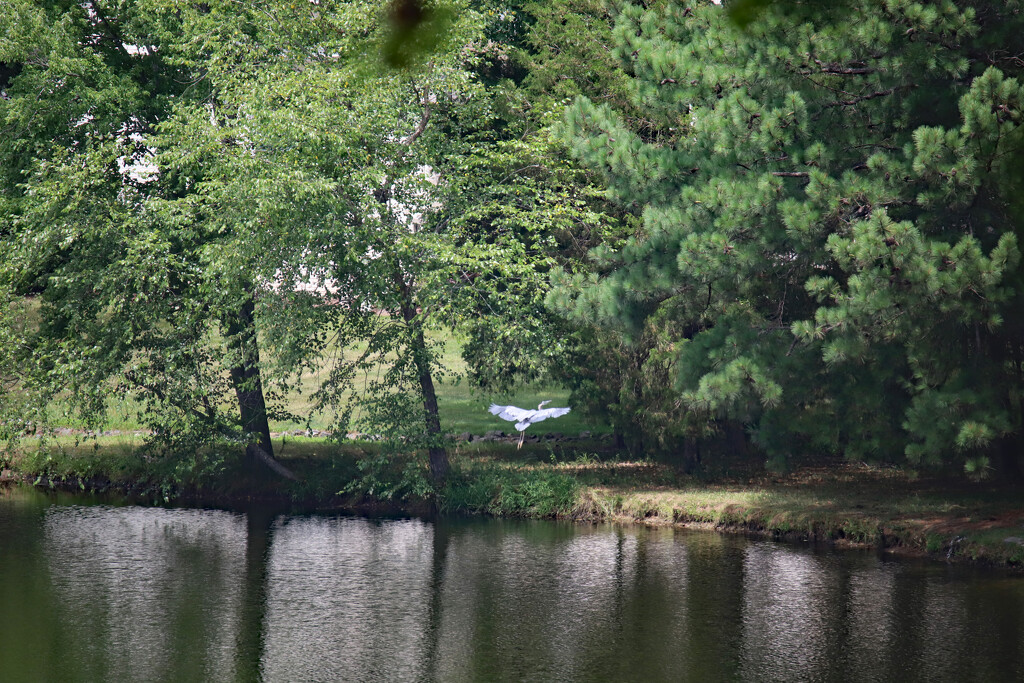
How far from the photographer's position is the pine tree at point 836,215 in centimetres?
1310

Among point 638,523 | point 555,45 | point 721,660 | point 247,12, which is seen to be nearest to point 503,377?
point 638,523

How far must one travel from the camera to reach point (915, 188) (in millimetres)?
14148

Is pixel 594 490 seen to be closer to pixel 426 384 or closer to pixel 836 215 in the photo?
pixel 426 384

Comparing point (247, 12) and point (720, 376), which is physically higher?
point (247, 12)

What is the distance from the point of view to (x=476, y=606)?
1266 centimetres

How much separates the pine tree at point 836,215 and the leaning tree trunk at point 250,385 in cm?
570

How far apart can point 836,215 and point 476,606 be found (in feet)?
23.4

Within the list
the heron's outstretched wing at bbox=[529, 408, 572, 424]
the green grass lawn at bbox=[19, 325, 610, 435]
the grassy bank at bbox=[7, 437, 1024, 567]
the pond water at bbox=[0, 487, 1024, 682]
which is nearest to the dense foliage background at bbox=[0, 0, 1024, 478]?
the heron's outstretched wing at bbox=[529, 408, 572, 424]

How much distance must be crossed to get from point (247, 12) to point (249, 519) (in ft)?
30.8

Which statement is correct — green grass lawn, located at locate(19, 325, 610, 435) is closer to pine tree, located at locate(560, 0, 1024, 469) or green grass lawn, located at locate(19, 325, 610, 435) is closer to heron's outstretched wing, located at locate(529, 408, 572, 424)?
heron's outstretched wing, located at locate(529, 408, 572, 424)

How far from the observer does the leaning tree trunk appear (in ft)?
58.6

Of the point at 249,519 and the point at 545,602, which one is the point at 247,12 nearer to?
the point at 249,519

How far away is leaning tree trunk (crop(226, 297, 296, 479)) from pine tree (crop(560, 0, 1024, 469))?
5.70 metres

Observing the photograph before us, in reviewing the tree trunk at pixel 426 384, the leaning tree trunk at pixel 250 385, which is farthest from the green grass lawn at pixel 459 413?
the tree trunk at pixel 426 384
